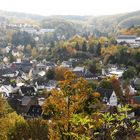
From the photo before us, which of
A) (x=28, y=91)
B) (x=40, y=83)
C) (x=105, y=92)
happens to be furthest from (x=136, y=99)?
(x=40, y=83)

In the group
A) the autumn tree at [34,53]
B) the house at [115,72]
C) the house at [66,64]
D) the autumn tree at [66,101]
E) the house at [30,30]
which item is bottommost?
the house at [30,30]

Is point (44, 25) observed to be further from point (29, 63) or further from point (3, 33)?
point (29, 63)

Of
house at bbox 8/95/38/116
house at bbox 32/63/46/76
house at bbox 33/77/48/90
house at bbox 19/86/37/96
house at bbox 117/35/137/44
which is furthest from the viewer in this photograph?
house at bbox 117/35/137/44

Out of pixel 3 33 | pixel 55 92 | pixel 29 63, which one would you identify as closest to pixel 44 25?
pixel 3 33

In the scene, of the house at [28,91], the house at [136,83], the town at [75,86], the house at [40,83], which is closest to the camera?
the town at [75,86]

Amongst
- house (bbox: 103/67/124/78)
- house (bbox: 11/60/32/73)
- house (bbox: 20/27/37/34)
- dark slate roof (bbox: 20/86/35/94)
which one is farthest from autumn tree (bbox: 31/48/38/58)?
house (bbox: 20/27/37/34)

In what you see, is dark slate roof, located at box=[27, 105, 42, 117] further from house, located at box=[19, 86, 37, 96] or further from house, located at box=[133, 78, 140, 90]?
house, located at box=[133, 78, 140, 90]

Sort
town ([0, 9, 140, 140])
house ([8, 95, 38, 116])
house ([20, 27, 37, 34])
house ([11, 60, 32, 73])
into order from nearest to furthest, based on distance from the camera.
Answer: town ([0, 9, 140, 140]), house ([8, 95, 38, 116]), house ([11, 60, 32, 73]), house ([20, 27, 37, 34])

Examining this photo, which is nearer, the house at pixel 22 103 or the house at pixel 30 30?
the house at pixel 22 103

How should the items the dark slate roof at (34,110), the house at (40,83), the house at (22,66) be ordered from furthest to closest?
the house at (22,66)
the house at (40,83)
the dark slate roof at (34,110)

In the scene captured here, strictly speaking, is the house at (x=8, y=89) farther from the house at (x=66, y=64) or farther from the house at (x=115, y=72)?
the house at (x=66, y=64)

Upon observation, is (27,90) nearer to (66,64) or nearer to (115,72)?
(115,72)

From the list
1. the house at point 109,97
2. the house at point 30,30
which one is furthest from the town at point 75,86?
the house at point 30,30
